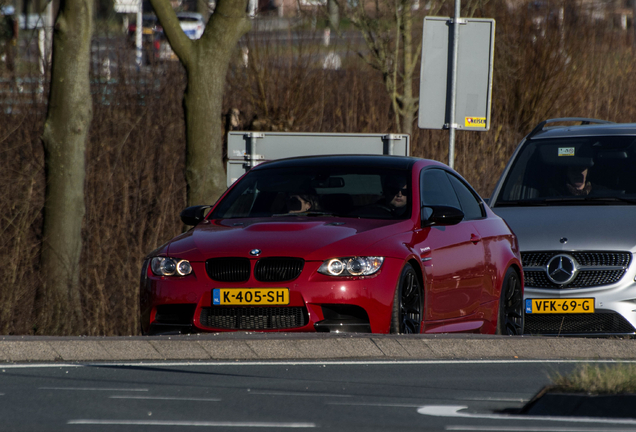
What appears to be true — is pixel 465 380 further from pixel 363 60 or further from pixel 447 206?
pixel 363 60

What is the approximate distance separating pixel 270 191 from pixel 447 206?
143 centimetres

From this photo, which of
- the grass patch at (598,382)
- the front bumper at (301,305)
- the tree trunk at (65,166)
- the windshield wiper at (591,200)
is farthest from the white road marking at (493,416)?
the tree trunk at (65,166)

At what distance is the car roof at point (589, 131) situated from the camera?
11672 mm

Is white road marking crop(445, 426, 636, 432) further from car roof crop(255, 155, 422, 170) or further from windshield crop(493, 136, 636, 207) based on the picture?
windshield crop(493, 136, 636, 207)

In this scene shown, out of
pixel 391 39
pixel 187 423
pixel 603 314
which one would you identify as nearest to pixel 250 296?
pixel 187 423

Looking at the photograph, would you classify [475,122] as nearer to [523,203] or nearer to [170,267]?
[523,203]

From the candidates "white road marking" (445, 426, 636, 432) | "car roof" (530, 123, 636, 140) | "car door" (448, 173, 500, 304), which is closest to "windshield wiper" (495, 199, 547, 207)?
"car door" (448, 173, 500, 304)

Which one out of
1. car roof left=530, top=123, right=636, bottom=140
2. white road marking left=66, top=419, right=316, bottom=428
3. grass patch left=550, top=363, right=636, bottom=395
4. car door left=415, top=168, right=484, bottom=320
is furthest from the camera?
car roof left=530, top=123, right=636, bottom=140

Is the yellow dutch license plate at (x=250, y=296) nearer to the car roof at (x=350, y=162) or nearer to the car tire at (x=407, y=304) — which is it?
the car tire at (x=407, y=304)

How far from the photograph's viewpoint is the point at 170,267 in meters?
8.71

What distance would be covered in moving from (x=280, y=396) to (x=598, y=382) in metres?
1.70

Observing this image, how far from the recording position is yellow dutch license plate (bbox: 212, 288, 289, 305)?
8.30 meters

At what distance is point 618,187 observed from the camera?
11.2 metres

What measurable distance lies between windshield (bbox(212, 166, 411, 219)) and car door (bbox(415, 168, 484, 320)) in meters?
0.25
